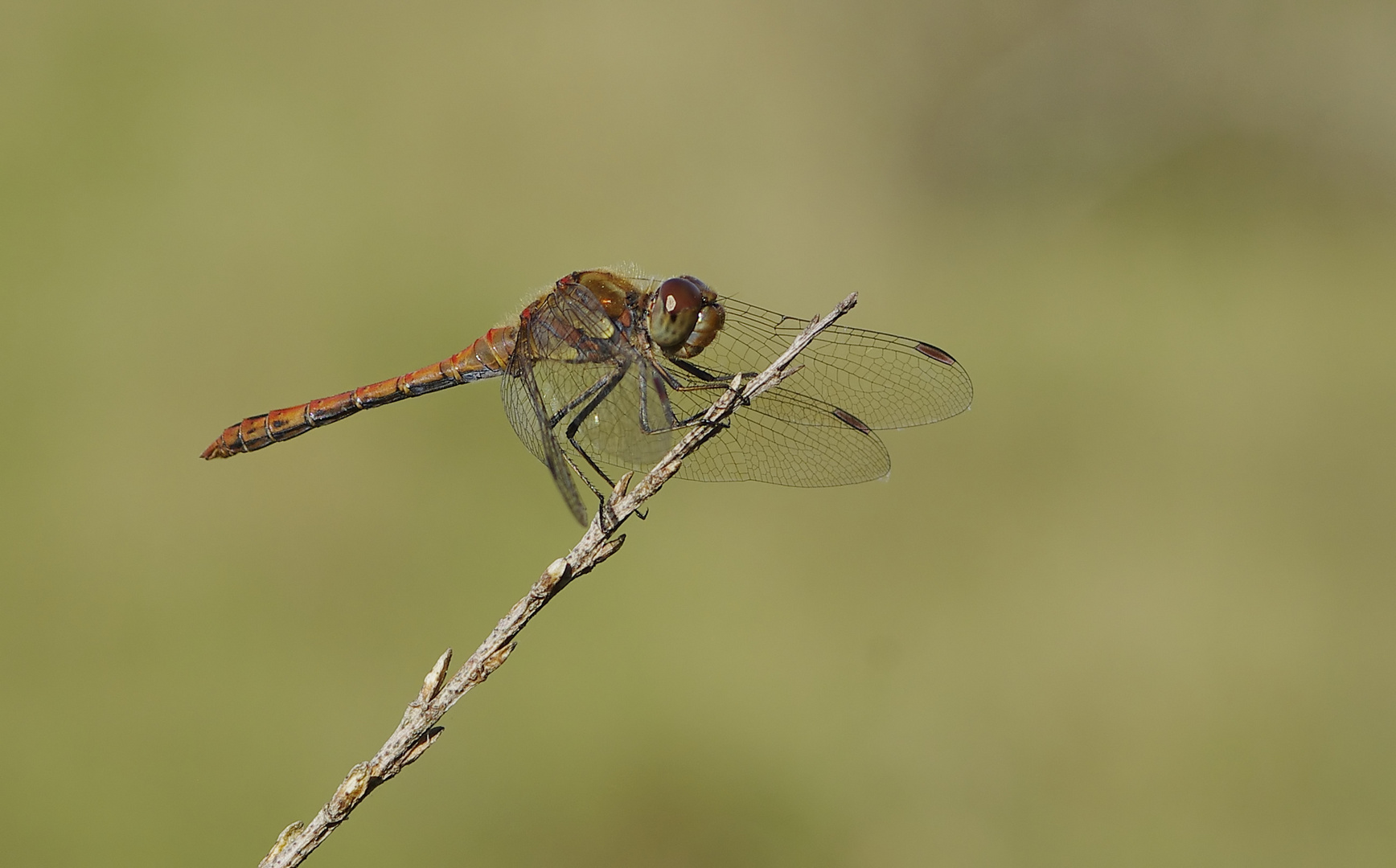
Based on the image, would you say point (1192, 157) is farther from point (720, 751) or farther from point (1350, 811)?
point (720, 751)

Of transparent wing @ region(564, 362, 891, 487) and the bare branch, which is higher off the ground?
transparent wing @ region(564, 362, 891, 487)

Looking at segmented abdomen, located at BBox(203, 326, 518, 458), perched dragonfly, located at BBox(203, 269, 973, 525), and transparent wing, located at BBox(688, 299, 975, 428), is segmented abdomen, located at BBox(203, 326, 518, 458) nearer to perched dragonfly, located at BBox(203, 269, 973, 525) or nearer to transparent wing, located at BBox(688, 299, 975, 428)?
perched dragonfly, located at BBox(203, 269, 973, 525)

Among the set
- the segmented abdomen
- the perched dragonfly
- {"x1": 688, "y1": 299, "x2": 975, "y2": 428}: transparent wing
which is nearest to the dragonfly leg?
the perched dragonfly

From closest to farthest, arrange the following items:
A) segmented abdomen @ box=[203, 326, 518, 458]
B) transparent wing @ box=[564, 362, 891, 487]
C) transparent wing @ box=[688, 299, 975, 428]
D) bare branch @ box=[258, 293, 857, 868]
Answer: bare branch @ box=[258, 293, 857, 868] < transparent wing @ box=[564, 362, 891, 487] < transparent wing @ box=[688, 299, 975, 428] < segmented abdomen @ box=[203, 326, 518, 458]

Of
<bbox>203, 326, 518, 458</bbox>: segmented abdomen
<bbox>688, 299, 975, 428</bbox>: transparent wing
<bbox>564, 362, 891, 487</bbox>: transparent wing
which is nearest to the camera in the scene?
<bbox>564, 362, 891, 487</bbox>: transparent wing

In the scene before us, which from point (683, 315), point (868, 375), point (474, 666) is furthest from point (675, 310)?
point (474, 666)

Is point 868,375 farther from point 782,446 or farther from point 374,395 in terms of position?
point 374,395

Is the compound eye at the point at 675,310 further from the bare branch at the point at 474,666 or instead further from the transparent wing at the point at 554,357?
the bare branch at the point at 474,666

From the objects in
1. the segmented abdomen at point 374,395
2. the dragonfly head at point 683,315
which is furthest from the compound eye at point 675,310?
the segmented abdomen at point 374,395

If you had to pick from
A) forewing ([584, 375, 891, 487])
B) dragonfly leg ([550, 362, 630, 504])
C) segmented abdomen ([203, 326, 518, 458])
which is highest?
segmented abdomen ([203, 326, 518, 458])
